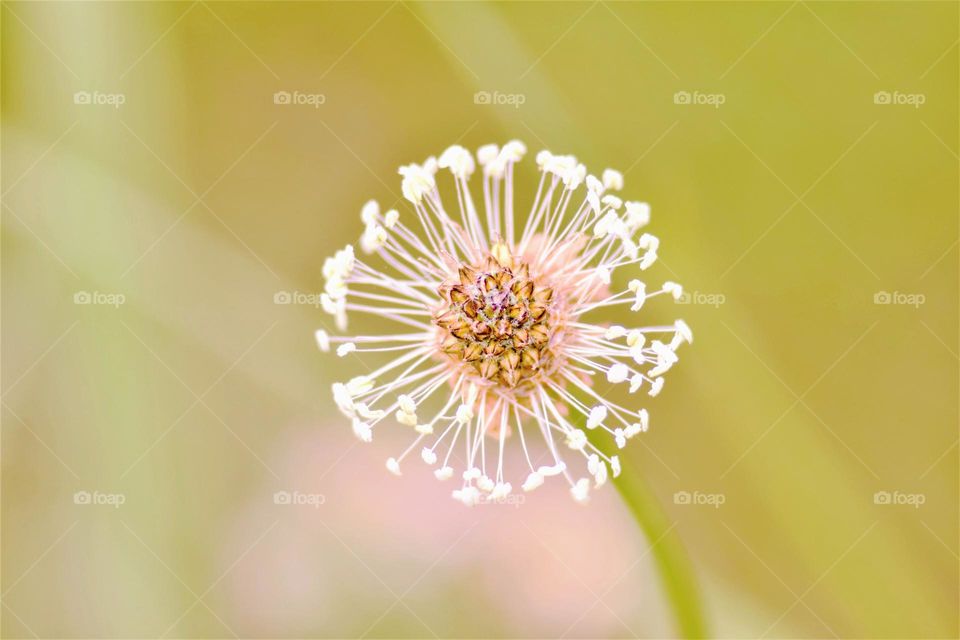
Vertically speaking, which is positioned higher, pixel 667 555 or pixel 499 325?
pixel 499 325

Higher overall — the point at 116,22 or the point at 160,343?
the point at 116,22

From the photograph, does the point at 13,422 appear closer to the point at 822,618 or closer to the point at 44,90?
the point at 44,90

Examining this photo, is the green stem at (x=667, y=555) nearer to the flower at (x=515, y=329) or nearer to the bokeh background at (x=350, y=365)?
the flower at (x=515, y=329)

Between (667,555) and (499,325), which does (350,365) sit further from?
(667,555)

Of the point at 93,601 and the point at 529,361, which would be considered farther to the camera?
the point at 93,601

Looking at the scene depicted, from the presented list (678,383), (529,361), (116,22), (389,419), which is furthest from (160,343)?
(678,383)

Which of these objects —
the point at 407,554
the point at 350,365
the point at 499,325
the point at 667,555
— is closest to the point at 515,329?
the point at 499,325
